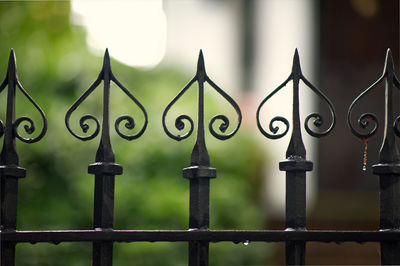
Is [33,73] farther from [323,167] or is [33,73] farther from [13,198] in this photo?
[323,167]

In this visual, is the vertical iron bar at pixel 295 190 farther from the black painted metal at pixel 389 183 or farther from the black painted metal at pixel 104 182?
the black painted metal at pixel 104 182

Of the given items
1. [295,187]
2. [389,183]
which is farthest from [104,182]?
[389,183]

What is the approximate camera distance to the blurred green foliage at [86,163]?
4.67 metres

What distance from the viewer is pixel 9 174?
2162 millimetres

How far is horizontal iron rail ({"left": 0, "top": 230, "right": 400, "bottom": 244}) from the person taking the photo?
6.90 ft

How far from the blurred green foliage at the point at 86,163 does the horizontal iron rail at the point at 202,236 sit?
7.65 ft

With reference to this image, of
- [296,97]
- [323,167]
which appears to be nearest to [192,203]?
[296,97]

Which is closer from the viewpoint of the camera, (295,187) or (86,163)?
(295,187)

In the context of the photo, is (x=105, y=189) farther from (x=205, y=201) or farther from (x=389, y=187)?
(x=389, y=187)

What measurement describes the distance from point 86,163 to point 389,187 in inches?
120

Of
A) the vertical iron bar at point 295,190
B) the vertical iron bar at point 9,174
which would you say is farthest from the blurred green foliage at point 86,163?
the vertical iron bar at point 295,190

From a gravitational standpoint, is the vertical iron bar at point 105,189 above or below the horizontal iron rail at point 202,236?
above

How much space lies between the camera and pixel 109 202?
84.7 inches

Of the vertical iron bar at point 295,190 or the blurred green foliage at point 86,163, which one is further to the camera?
the blurred green foliage at point 86,163
